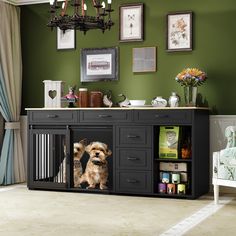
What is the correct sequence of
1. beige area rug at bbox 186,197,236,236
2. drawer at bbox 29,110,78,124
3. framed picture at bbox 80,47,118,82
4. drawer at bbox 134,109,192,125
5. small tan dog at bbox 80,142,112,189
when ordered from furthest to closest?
framed picture at bbox 80,47,118,82 < drawer at bbox 29,110,78,124 < small tan dog at bbox 80,142,112,189 < drawer at bbox 134,109,192,125 < beige area rug at bbox 186,197,236,236

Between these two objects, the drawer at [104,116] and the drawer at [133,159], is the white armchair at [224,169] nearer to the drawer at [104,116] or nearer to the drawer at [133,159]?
the drawer at [133,159]

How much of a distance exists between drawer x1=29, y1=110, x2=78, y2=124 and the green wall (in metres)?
0.70

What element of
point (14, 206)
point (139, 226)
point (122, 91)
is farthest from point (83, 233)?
point (122, 91)

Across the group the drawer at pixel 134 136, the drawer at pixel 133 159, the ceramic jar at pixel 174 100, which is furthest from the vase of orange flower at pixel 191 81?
the drawer at pixel 133 159

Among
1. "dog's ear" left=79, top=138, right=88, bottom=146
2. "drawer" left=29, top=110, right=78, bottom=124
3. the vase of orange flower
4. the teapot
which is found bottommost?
"dog's ear" left=79, top=138, right=88, bottom=146

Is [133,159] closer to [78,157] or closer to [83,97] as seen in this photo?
[78,157]

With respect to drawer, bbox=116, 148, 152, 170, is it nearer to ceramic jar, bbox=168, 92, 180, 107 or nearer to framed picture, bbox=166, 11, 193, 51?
ceramic jar, bbox=168, 92, 180, 107

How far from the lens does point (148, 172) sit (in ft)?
19.2

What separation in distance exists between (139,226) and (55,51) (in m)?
3.35

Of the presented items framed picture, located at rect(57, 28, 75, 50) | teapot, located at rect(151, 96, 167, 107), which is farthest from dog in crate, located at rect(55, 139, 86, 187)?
framed picture, located at rect(57, 28, 75, 50)

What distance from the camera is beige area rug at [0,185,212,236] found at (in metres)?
4.18

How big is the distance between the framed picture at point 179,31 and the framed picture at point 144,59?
226 millimetres

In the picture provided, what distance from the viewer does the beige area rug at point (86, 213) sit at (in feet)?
13.7

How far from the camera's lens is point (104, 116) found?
6.03m
